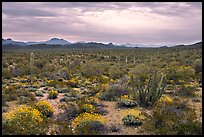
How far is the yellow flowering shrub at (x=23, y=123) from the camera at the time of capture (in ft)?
25.2

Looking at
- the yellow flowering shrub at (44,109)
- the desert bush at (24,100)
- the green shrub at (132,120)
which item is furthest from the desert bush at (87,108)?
the desert bush at (24,100)

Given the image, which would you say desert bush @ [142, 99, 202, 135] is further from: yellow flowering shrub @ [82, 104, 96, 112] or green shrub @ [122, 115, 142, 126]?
yellow flowering shrub @ [82, 104, 96, 112]

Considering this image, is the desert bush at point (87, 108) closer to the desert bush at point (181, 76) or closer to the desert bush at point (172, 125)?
the desert bush at point (172, 125)

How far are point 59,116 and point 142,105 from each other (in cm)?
307

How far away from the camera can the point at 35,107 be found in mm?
9992

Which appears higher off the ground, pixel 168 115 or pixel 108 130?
pixel 168 115

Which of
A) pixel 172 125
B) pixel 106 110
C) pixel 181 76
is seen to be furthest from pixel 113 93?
pixel 181 76

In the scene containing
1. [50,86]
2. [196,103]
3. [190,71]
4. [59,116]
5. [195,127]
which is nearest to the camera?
[195,127]

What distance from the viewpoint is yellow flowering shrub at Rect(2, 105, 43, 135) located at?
768 cm

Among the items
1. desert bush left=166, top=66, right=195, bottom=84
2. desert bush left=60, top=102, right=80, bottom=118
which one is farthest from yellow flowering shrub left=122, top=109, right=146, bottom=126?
desert bush left=166, top=66, right=195, bottom=84

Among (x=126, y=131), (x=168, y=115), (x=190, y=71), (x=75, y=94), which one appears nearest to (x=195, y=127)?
(x=168, y=115)

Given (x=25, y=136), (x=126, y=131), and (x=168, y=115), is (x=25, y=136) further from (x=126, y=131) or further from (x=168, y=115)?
(x=168, y=115)

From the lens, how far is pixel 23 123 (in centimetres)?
812

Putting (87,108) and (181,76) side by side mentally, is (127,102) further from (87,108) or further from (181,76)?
(181,76)
